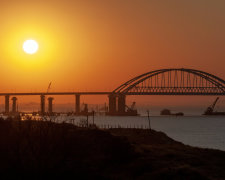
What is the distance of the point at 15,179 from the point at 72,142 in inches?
333

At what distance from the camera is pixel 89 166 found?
34.2 meters

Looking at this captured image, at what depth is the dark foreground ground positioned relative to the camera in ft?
101

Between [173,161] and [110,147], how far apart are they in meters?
4.56

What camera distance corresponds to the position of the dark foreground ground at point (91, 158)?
3067 centimetres

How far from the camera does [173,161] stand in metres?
35.2

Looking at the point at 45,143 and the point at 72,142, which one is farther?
the point at 72,142

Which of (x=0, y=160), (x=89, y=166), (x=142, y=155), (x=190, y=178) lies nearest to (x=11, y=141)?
(x=0, y=160)

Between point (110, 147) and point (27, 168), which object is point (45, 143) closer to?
point (27, 168)

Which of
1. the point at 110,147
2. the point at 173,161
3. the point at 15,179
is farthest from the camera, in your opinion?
the point at 110,147

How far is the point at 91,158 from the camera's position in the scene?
35938 millimetres

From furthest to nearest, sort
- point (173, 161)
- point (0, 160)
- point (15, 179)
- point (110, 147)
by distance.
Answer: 1. point (110, 147)
2. point (173, 161)
3. point (0, 160)
4. point (15, 179)

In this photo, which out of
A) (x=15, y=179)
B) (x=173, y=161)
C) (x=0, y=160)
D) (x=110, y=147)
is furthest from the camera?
(x=110, y=147)

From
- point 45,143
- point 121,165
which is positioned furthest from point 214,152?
point 45,143

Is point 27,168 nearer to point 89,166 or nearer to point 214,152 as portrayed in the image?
point 89,166
